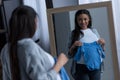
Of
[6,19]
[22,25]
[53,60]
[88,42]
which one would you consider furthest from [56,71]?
[6,19]

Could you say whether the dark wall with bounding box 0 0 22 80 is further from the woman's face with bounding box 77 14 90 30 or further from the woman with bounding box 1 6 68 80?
the woman with bounding box 1 6 68 80

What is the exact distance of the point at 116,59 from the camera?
7.45 ft

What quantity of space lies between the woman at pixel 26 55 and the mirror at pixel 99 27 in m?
0.84

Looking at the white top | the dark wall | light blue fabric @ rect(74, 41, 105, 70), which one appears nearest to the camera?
the white top

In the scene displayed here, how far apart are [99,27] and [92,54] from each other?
0.23m

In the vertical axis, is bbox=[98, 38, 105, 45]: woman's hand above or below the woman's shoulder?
below

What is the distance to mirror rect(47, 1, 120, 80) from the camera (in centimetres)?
228

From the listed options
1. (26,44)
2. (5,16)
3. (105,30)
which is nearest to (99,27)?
(105,30)

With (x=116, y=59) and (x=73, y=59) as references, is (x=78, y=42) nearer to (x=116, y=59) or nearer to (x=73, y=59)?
(x=73, y=59)

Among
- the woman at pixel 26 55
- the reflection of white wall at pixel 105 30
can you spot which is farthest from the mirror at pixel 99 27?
the woman at pixel 26 55

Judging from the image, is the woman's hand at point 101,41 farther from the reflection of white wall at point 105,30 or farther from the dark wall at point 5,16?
the dark wall at point 5,16

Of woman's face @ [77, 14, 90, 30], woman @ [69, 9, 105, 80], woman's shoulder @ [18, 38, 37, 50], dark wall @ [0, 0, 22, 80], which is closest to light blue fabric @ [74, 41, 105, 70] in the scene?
woman @ [69, 9, 105, 80]

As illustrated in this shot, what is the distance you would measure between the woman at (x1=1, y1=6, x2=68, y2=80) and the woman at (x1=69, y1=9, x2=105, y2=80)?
2.59 ft

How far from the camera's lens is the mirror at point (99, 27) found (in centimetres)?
228
